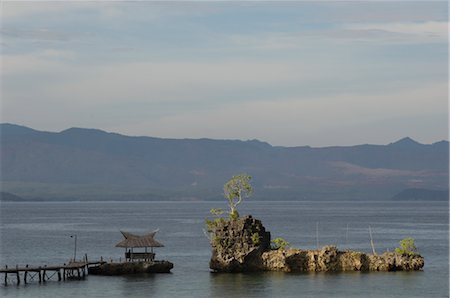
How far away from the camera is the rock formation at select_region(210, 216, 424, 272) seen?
111188 millimetres

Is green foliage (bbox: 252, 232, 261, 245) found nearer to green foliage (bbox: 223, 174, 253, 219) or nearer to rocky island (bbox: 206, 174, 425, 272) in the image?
rocky island (bbox: 206, 174, 425, 272)

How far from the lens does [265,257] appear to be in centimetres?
11181

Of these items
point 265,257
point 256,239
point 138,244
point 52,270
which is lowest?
point 52,270

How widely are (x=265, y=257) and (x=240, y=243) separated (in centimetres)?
321

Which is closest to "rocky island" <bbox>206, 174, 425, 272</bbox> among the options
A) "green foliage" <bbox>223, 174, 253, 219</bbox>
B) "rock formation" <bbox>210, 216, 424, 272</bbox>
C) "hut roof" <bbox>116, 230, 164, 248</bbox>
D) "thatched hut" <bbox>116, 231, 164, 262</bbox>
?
"rock formation" <bbox>210, 216, 424, 272</bbox>

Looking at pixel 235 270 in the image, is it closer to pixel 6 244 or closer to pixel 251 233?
pixel 251 233

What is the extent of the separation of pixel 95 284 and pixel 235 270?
15.4 metres

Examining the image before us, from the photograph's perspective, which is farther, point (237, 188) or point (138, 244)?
point (237, 188)

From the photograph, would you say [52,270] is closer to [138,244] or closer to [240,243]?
[138,244]

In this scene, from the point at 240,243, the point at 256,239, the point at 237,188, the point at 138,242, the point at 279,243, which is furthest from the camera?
the point at 237,188

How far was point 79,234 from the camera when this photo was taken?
197125mm

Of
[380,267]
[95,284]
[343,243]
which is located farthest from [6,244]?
[380,267]

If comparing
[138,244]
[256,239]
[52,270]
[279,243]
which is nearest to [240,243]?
[256,239]

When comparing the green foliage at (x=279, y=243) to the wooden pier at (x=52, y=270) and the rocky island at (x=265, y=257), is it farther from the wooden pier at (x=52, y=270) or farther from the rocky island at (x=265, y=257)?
the wooden pier at (x=52, y=270)
